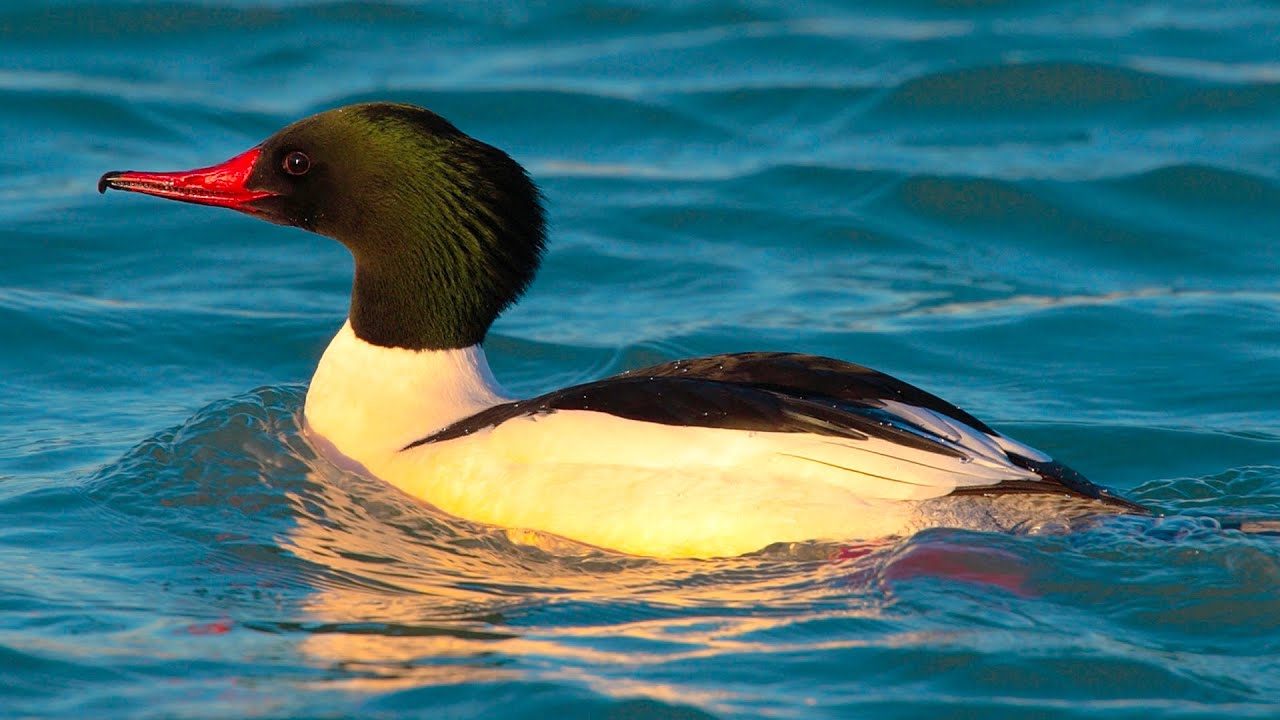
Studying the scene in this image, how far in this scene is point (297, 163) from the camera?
6379 millimetres

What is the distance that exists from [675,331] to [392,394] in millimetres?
2200

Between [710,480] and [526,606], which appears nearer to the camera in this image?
[526,606]

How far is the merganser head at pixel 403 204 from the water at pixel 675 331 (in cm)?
65

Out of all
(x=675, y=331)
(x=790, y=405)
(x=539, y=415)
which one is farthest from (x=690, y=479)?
(x=675, y=331)

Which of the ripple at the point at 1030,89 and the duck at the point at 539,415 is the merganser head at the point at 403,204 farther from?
the ripple at the point at 1030,89

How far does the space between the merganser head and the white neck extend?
0.19ft

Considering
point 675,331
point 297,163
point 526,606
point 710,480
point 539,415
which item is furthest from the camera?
point 675,331

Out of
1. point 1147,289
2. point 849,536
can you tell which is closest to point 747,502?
point 849,536

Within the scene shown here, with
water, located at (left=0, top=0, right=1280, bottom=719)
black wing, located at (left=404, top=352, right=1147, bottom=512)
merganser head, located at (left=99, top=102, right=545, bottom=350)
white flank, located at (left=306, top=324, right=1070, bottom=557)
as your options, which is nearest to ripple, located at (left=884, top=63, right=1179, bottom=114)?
water, located at (left=0, top=0, right=1280, bottom=719)

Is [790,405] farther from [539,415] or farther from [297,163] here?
[297,163]

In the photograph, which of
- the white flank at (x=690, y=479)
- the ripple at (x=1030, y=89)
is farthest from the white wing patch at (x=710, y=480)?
the ripple at (x=1030, y=89)

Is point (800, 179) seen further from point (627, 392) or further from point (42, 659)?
point (42, 659)

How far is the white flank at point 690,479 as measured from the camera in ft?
17.4

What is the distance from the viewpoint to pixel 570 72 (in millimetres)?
11648
